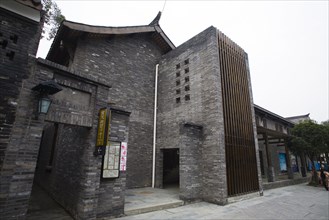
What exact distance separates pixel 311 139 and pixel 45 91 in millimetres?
15135

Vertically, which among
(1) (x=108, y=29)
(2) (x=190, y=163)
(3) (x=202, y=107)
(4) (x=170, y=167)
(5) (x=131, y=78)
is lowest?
(4) (x=170, y=167)

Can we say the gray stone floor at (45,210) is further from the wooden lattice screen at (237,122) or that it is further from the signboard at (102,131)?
the wooden lattice screen at (237,122)

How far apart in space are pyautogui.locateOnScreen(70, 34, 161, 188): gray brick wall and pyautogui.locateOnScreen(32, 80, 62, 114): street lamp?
171 inches

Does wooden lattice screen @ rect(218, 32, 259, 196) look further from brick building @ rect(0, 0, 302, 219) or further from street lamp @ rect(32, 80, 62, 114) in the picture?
street lamp @ rect(32, 80, 62, 114)

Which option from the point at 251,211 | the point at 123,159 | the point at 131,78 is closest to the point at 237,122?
the point at 251,211

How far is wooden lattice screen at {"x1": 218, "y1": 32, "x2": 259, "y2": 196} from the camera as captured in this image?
7938 mm

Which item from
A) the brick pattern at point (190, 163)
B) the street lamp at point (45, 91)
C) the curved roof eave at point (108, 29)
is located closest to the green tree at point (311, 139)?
the brick pattern at point (190, 163)

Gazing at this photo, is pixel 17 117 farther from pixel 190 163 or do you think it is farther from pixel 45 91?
pixel 190 163

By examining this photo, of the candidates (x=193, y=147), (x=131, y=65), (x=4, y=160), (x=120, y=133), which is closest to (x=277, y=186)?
(x=193, y=147)

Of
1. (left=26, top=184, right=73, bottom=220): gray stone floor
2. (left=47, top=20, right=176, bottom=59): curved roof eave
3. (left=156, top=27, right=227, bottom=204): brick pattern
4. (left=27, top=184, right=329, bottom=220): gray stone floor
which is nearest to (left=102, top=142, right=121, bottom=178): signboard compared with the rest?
(left=27, top=184, right=329, bottom=220): gray stone floor

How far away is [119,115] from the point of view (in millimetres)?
5730

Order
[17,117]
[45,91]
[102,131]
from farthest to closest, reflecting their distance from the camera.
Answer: [102,131], [45,91], [17,117]

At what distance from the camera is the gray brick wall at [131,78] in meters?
8.76

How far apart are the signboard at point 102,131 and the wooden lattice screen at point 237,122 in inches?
205
